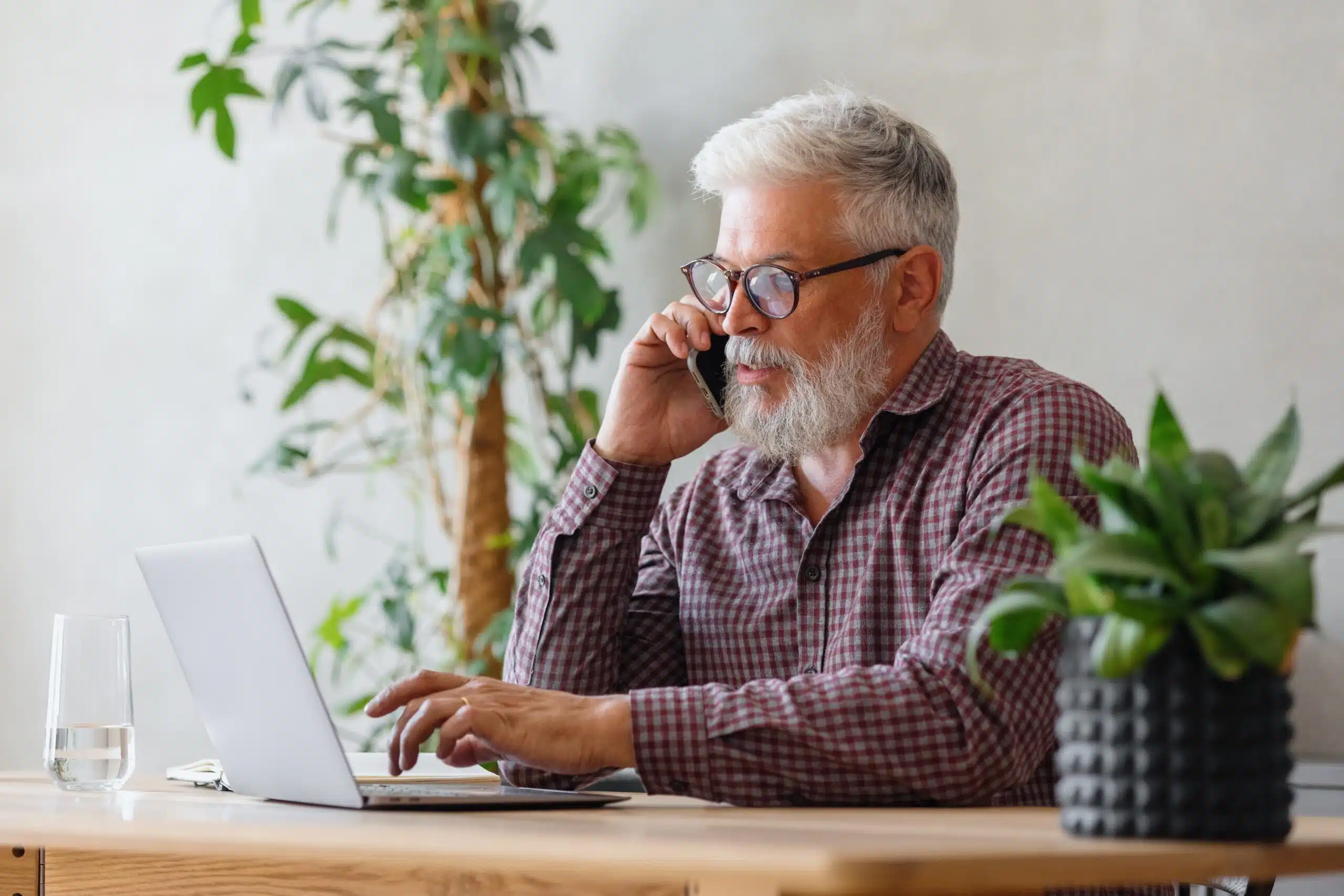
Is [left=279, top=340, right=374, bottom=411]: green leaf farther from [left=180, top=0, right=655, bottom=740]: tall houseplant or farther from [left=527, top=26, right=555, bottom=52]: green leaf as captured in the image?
[left=527, top=26, right=555, bottom=52]: green leaf

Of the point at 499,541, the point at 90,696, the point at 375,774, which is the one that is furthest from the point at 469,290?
the point at 90,696

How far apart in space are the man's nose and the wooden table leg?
0.92 meters

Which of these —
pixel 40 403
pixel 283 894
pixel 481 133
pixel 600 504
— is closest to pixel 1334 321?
pixel 600 504

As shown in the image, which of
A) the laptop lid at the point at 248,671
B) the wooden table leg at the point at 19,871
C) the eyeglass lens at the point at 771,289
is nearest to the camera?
the laptop lid at the point at 248,671

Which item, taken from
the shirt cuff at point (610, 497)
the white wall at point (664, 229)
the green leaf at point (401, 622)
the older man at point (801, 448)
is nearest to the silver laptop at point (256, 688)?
the older man at point (801, 448)

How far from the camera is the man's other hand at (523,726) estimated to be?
1370 mm

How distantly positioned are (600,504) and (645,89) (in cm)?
153

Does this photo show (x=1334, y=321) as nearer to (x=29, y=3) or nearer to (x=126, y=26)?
(x=126, y=26)

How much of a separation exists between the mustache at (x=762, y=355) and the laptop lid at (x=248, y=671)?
74 centimetres

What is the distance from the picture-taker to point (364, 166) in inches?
137

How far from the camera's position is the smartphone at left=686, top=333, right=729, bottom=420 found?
1920 millimetres

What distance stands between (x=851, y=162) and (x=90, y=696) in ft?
3.31

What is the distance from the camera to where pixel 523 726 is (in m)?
1.37

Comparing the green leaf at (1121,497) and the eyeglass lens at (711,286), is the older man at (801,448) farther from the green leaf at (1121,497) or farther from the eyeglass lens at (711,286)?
the green leaf at (1121,497)
